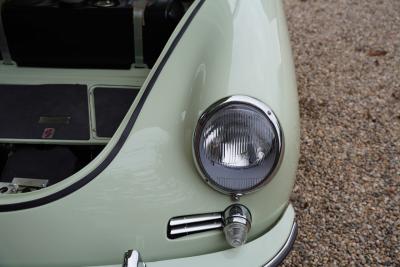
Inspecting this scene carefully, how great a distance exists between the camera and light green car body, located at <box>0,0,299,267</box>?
51.1 inches

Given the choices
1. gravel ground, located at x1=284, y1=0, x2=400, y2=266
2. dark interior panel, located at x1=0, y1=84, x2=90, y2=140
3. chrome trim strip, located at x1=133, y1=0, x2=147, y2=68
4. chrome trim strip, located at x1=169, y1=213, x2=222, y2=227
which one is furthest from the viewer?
gravel ground, located at x1=284, y1=0, x2=400, y2=266

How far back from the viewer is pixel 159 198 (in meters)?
1.31

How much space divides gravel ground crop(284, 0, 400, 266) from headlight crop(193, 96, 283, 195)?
0.96 meters

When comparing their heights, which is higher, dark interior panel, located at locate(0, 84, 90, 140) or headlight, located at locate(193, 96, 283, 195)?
headlight, located at locate(193, 96, 283, 195)

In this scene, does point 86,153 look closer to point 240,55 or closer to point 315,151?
point 240,55

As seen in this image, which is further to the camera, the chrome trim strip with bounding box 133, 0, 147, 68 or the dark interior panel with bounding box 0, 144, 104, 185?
the chrome trim strip with bounding box 133, 0, 147, 68

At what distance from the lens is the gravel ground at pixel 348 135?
216 cm

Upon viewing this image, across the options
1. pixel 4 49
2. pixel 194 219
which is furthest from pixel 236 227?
pixel 4 49

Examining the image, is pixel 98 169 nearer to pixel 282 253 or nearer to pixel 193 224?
pixel 193 224

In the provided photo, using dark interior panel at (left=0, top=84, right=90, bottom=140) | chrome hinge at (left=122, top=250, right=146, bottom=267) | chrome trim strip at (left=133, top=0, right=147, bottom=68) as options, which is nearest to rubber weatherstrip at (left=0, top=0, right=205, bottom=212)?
chrome hinge at (left=122, top=250, right=146, bottom=267)

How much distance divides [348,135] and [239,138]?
175cm

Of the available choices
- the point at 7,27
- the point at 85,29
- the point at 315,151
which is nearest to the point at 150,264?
the point at 85,29

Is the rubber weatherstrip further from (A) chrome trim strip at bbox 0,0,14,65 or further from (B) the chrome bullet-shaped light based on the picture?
(A) chrome trim strip at bbox 0,0,14,65

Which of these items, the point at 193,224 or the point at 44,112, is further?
the point at 44,112
